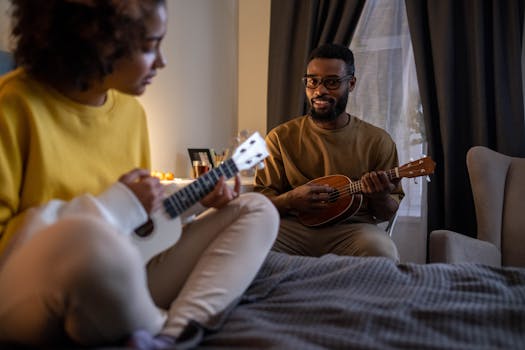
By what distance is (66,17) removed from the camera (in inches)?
40.1

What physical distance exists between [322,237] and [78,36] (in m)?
1.31

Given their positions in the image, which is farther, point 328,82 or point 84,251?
point 328,82

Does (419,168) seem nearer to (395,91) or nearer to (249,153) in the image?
(249,153)

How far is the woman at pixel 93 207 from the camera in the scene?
74 cm

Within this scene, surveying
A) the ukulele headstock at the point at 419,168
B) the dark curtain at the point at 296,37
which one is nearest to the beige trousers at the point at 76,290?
the ukulele headstock at the point at 419,168

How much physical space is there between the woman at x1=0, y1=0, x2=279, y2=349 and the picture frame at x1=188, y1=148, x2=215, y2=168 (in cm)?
146

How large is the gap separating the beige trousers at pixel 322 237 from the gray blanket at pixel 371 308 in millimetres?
618

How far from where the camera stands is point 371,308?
39.6 inches

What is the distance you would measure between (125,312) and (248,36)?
2.70 meters

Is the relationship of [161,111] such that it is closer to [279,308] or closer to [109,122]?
[109,122]

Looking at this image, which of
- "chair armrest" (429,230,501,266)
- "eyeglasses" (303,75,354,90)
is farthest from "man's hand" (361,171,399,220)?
"eyeglasses" (303,75,354,90)

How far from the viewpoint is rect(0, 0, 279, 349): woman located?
735 mm

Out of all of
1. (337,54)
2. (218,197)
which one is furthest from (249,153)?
(337,54)

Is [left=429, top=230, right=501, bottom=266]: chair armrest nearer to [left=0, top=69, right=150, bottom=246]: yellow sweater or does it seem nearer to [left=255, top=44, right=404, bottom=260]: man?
[left=255, top=44, right=404, bottom=260]: man
